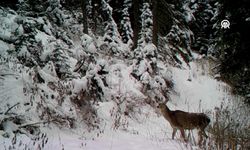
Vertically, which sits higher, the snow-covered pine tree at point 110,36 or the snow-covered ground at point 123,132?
the snow-covered pine tree at point 110,36

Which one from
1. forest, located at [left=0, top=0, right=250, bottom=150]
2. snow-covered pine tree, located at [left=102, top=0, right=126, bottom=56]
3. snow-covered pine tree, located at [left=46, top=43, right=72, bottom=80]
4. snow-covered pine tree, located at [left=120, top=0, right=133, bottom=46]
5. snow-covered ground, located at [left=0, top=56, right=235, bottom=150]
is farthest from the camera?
snow-covered pine tree, located at [left=120, top=0, right=133, bottom=46]

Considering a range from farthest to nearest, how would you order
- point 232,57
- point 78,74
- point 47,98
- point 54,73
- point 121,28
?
point 121,28 → point 232,57 → point 78,74 → point 54,73 → point 47,98

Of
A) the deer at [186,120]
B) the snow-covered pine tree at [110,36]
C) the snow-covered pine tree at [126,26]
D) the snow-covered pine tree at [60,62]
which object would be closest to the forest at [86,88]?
the snow-covered pine tree at [60,62]

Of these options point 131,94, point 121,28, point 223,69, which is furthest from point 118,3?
point 223,69

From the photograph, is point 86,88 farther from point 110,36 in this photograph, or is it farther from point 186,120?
point 110,36

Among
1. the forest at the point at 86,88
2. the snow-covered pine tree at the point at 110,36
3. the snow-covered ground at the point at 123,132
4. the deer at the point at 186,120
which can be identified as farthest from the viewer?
the snow-covered pine tree at the point at 110,36

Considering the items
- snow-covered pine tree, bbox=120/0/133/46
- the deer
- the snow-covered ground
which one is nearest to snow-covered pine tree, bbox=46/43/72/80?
the snow-covered ground

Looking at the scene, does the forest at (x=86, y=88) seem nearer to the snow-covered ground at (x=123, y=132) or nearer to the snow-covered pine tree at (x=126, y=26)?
the snow-covered ground at (x=123, y=132)

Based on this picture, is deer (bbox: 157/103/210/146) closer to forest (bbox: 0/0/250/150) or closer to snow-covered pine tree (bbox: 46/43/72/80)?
forest (bbox: 0/0/250/150)

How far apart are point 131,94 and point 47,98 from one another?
529 centimetres

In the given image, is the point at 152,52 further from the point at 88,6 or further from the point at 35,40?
the point at 88,6

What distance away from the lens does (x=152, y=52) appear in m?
15.0

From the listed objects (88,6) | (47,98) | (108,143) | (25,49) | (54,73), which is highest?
(88,6)

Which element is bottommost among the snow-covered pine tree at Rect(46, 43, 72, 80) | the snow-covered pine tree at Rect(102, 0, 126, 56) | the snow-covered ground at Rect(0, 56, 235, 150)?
the snow-covered ground at Rect(0, 56, 235, 150)
